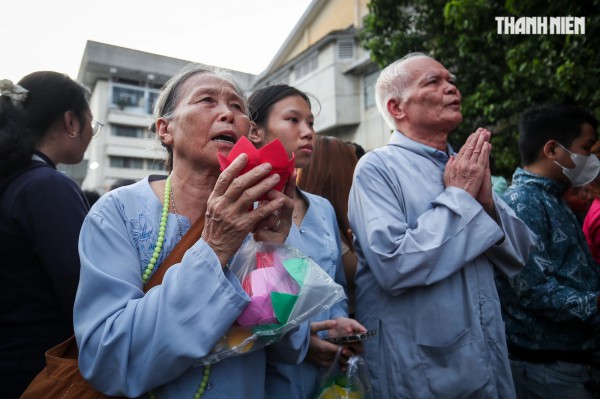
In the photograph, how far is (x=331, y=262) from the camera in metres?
2.06

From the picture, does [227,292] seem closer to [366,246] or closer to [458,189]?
[366,246]

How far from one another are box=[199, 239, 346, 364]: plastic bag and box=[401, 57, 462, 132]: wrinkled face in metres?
1.22

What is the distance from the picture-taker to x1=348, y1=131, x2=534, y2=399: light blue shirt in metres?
1.73

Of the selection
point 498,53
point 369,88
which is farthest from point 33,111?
point 369,88

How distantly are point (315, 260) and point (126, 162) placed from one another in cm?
4012

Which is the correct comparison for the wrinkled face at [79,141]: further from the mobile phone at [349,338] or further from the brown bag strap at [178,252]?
the mobile phone at [349,338]

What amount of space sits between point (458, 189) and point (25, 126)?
2.05 metres

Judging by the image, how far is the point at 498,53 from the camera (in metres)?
7.09

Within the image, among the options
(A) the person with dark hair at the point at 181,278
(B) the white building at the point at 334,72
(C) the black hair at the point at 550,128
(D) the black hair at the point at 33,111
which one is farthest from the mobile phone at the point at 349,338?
(B) the white building at the point at 334,72

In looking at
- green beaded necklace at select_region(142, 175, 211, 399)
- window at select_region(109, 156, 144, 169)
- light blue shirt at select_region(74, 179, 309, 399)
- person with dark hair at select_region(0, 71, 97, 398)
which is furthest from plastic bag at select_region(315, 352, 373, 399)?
window at select_region(109, 156, 144, 169)

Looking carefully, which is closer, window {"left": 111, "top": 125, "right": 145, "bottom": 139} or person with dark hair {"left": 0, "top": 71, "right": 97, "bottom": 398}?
person with dark hair {"left": 0, "top": 71, "right": 97, "bottom": 398}

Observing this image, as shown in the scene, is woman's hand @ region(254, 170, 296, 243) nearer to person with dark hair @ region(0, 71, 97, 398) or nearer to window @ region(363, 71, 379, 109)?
person with dark hair @ region(0, 71, 97, 398)

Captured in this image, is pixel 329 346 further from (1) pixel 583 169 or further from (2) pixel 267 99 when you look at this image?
(1) pixel 583 169

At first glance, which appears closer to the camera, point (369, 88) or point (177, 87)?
point (177, 87)
